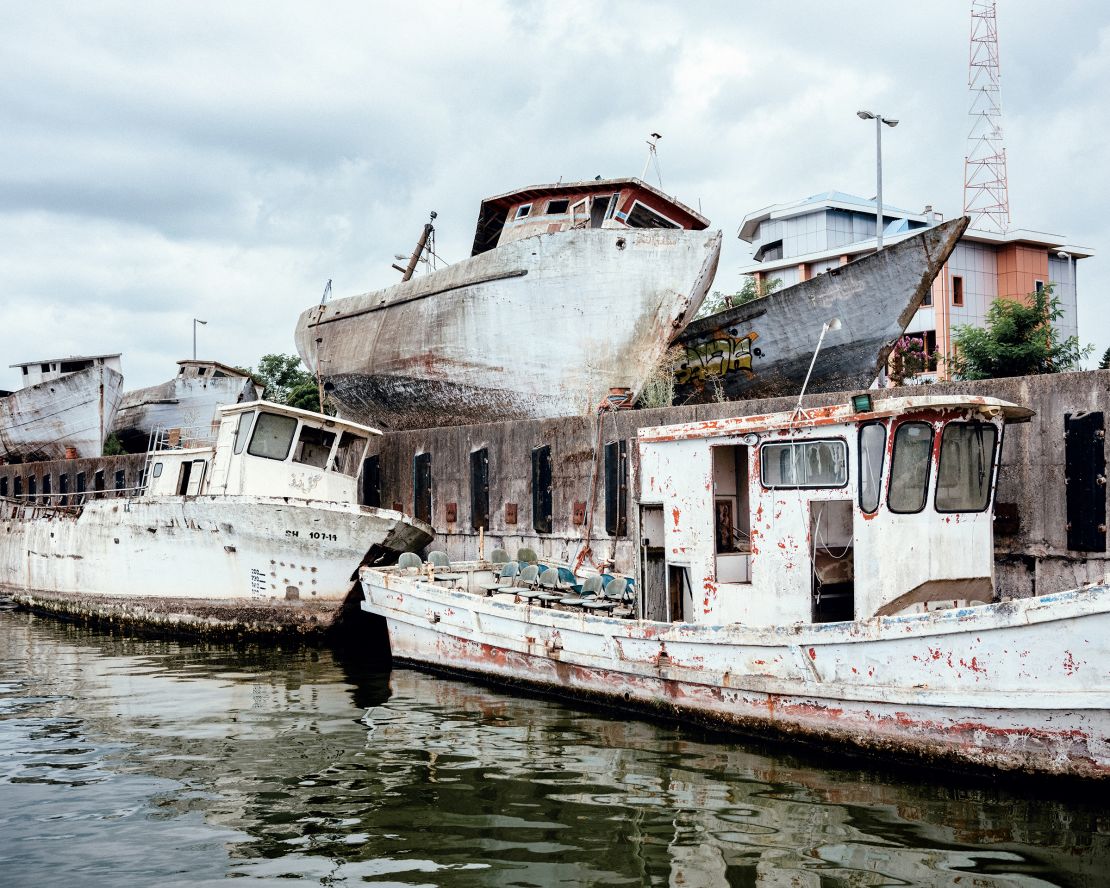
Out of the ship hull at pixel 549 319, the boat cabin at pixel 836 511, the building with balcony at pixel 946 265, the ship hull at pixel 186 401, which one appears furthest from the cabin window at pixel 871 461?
the building with balcony at pixel 946 265

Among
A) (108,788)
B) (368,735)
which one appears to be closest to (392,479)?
(368,735)

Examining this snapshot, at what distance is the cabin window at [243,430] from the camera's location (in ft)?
49.1

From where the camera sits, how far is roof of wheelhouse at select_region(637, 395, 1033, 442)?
7664 millimetres

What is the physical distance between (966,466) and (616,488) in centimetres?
Answer: 586

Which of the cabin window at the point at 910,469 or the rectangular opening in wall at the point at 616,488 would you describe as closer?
the cabin window at the point at 910,469

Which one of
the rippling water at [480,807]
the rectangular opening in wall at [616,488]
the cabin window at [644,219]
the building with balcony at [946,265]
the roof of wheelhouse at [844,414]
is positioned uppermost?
the building with balcony at [946,265]

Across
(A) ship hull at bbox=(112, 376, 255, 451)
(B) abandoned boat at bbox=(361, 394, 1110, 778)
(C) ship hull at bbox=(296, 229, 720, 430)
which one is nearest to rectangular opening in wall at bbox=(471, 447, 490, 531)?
(C) ship hull at bbox=(296, 229, 720, 430)

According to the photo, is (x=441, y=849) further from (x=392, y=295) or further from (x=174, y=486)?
(x=392, y=295)

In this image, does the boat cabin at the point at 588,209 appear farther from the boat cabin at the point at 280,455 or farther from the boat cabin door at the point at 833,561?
the boat cabin door at the point at 833,561

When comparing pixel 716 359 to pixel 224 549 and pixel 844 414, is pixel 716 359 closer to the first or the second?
pixel 224 549

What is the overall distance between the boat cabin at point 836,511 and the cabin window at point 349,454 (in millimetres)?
7478

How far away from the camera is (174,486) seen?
54.3 feet

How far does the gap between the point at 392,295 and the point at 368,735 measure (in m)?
15.1

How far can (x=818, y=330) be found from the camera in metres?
17.8
